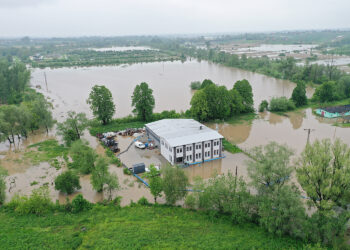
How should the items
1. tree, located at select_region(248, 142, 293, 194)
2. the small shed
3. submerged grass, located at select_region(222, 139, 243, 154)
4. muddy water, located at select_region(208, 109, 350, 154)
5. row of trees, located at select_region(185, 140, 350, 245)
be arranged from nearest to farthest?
row of trees, located at select_region(185, 140, 350, 245) < tree, located at select_region(248, 142, 293, 194) < the small shed < submerged grass, located at select_region(222, 139, 243, 154) < muddy water, located at select_region(208, 109, 350, 154)

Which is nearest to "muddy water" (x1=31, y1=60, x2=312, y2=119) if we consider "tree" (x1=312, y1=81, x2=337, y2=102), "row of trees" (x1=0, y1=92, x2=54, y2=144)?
"tree" (x1=312, y1=81, x2=337, y2=102)

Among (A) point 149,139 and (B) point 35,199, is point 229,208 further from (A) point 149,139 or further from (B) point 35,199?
(A) point 149,139

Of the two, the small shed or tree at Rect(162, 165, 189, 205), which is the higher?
tree at Rect(162, 165, 189, 205)

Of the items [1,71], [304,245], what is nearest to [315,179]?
[304,245]

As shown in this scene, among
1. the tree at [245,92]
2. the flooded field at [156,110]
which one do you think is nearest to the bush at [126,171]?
the flooded field at [156,110]

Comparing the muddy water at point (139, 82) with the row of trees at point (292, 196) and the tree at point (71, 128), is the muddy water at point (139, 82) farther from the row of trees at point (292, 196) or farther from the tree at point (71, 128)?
the row of trees at point (292, 196)

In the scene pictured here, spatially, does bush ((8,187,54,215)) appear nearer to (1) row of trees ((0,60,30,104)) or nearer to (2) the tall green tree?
(2) the tall green tree

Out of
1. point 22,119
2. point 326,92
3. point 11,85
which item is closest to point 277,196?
point 22,119
